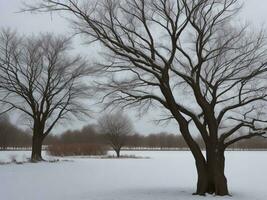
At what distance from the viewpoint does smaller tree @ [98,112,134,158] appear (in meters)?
64.9

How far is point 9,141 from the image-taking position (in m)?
93.4

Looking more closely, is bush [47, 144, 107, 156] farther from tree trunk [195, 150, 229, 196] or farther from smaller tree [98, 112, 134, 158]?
tree trunk [195, 150, 229, 196]

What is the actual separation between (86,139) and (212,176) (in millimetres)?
74362

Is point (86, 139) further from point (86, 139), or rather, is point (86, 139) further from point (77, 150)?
point (77, 150)

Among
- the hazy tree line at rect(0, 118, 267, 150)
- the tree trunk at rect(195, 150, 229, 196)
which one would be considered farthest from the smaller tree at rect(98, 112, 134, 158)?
the tree trunk at rect(195, 150, 229, 196)

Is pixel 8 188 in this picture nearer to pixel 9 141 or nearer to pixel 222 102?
pixel 222 102

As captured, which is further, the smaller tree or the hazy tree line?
the hazy tree line

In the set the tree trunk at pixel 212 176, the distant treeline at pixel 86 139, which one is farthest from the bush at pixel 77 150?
the tree trunk at pixel 212 176

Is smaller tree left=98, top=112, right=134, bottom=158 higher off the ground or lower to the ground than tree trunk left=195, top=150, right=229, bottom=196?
higher

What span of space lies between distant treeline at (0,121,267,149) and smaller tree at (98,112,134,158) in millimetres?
1975

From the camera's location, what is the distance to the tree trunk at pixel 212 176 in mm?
17938

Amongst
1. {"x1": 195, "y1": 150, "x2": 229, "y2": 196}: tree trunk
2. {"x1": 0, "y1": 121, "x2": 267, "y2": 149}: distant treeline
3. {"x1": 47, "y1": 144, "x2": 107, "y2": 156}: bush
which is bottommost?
{"x1": 195, "y1": 150, "x2": 229, "y2": 196}: tree trunk

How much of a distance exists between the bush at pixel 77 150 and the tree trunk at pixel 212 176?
4154 centimetres

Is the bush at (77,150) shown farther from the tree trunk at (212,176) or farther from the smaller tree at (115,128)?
the tree trunk at (212,176)
